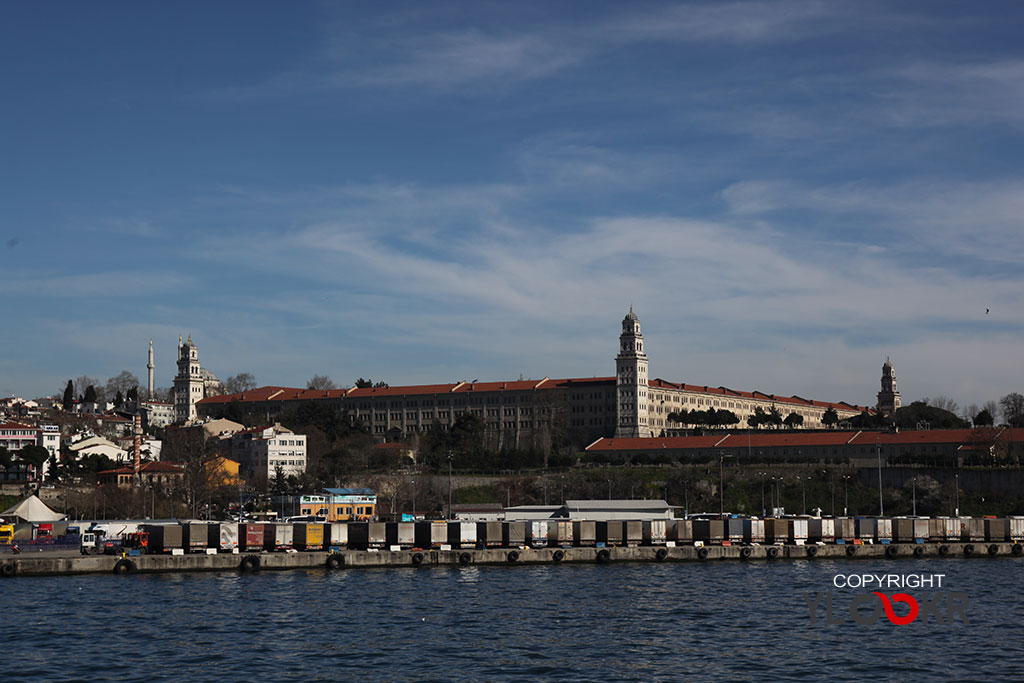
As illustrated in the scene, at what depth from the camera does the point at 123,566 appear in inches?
2343

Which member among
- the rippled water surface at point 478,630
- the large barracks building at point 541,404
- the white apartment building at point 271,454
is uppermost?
the large barracks building at point 541,404

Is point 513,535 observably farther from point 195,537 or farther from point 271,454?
point 271,454

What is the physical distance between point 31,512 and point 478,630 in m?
64.9

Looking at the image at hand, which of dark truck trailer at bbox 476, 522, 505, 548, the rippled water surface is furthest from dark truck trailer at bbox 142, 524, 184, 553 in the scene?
dark truck trailer at bbox 476, 522, 505, 548

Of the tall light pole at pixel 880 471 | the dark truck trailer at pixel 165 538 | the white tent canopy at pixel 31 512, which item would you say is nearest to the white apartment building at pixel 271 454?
the white tent canopy at pixel 31 512

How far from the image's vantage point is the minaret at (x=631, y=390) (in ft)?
583

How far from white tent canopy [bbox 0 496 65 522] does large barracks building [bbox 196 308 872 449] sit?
282 feet

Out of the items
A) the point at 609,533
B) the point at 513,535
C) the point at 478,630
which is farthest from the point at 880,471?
the point at 478,630

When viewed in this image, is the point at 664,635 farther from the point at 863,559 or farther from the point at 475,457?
the point at 475,457

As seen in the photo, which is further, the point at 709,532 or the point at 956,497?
the point at 956,497

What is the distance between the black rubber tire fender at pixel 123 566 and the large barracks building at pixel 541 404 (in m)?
113

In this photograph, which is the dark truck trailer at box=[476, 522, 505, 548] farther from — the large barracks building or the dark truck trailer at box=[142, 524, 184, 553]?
the large barracks building

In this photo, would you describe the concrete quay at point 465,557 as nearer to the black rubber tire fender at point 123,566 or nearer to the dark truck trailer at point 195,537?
the black rubber tire fender at point 123,566

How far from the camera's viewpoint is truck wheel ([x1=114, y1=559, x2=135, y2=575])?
195 ft
